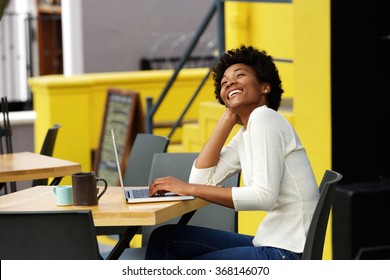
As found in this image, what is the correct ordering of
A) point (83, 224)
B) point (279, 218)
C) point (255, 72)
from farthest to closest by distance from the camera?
point (255, 72) < point (279, 218) < point (83, 224)

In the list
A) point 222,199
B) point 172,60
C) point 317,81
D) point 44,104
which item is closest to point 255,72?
point 222,199

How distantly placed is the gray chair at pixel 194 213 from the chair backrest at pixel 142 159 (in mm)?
578

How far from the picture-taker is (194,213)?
14.8ft

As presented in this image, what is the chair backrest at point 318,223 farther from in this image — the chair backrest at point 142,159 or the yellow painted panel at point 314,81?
the yellow painted panel at point 314,81

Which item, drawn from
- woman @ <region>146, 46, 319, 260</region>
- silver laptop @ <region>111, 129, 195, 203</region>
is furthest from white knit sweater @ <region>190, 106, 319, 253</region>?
silver laptop @ <region>111, 129, 195, 203</region>

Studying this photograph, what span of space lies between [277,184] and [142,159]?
1.77 meters

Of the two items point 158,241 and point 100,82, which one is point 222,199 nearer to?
point 158,241

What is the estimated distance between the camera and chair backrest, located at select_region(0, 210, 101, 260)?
3320 mm

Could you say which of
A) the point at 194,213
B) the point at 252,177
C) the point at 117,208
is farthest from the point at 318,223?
the point at 194,213

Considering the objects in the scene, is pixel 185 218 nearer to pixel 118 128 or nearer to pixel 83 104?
pixel 118 128

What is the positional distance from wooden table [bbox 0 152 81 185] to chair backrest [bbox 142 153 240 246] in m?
0.60
